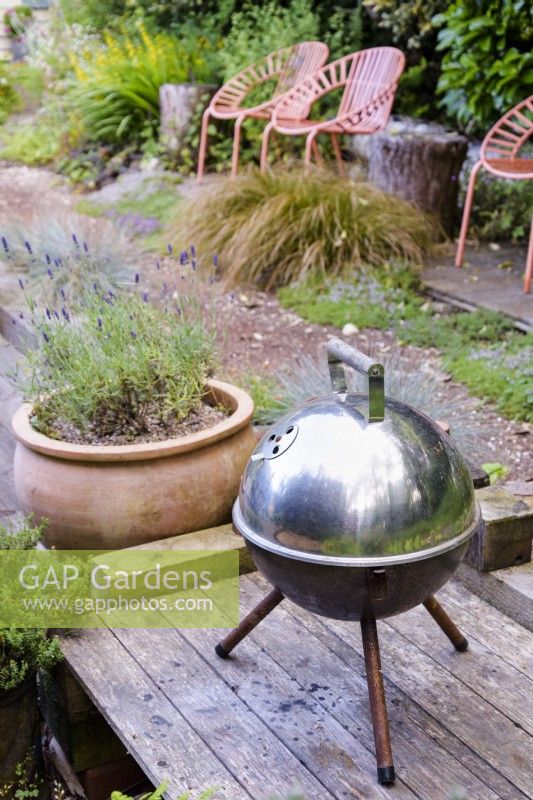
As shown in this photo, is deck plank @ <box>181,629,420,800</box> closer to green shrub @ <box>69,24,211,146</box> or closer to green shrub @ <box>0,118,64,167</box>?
green shrub @ <box>69,24,211,146</box>

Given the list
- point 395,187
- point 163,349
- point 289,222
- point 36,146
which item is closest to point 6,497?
point 163,349

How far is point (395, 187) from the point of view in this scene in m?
7.12

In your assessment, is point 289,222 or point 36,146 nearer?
point 289,222

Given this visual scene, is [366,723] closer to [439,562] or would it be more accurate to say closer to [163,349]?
[439,562]

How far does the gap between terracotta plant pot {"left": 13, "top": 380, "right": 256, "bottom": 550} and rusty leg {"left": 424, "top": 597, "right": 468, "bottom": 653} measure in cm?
90

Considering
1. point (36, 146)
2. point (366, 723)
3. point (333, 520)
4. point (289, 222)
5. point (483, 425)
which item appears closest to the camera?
point (333, 520)

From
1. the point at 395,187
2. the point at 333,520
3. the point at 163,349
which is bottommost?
the point at 395,187

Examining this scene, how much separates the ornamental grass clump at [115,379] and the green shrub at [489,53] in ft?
14.9

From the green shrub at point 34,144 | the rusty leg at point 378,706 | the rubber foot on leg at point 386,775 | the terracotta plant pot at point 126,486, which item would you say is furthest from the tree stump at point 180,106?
the rubber foot on leg at point 386,775

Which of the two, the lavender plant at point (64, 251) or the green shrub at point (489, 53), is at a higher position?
the green shrub at point (489, 53)

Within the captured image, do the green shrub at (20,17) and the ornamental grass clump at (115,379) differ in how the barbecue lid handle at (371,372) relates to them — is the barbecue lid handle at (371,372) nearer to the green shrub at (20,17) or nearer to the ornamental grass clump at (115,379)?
the ornamental grass clump at (115,379)

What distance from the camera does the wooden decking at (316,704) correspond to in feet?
7.46

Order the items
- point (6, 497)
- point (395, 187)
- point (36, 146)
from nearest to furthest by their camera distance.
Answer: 1. point (6, 497)
2. point (395, 187)
3. point (36, 146)

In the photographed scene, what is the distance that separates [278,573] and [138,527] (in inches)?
37.6
